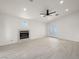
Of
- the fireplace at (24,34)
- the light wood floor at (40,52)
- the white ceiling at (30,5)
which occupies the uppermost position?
the white ceiling at (30,5)

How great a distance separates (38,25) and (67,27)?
3348 millimetres

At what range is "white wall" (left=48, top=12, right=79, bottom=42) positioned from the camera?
8344mm

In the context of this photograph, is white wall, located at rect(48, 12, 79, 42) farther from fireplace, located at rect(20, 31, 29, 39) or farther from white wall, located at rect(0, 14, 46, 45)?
fireplace, located at rect(20, 31, 29, 39)

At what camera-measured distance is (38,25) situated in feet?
33.8

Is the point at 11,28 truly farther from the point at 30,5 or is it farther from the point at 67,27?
the point at 67,27

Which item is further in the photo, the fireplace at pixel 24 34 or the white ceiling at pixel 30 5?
the fireplace at pixel 24 34

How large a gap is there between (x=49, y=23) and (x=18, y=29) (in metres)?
5.17

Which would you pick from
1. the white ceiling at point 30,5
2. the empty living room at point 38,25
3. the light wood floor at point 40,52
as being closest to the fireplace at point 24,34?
the empty living room at point 38,25

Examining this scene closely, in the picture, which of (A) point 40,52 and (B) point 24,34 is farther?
(B) point 24,34

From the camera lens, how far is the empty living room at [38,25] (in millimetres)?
5371

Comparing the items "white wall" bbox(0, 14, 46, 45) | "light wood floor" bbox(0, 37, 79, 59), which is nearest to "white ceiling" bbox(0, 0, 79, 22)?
"white wall" bbox(0, 14, 46, 45)

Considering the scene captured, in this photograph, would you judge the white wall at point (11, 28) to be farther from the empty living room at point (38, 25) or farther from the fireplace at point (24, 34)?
the fireplace at point (24, 34)

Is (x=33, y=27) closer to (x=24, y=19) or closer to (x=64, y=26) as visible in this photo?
(x=24, y=19)

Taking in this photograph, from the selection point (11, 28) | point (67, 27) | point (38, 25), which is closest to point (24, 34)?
point (11, 28)
